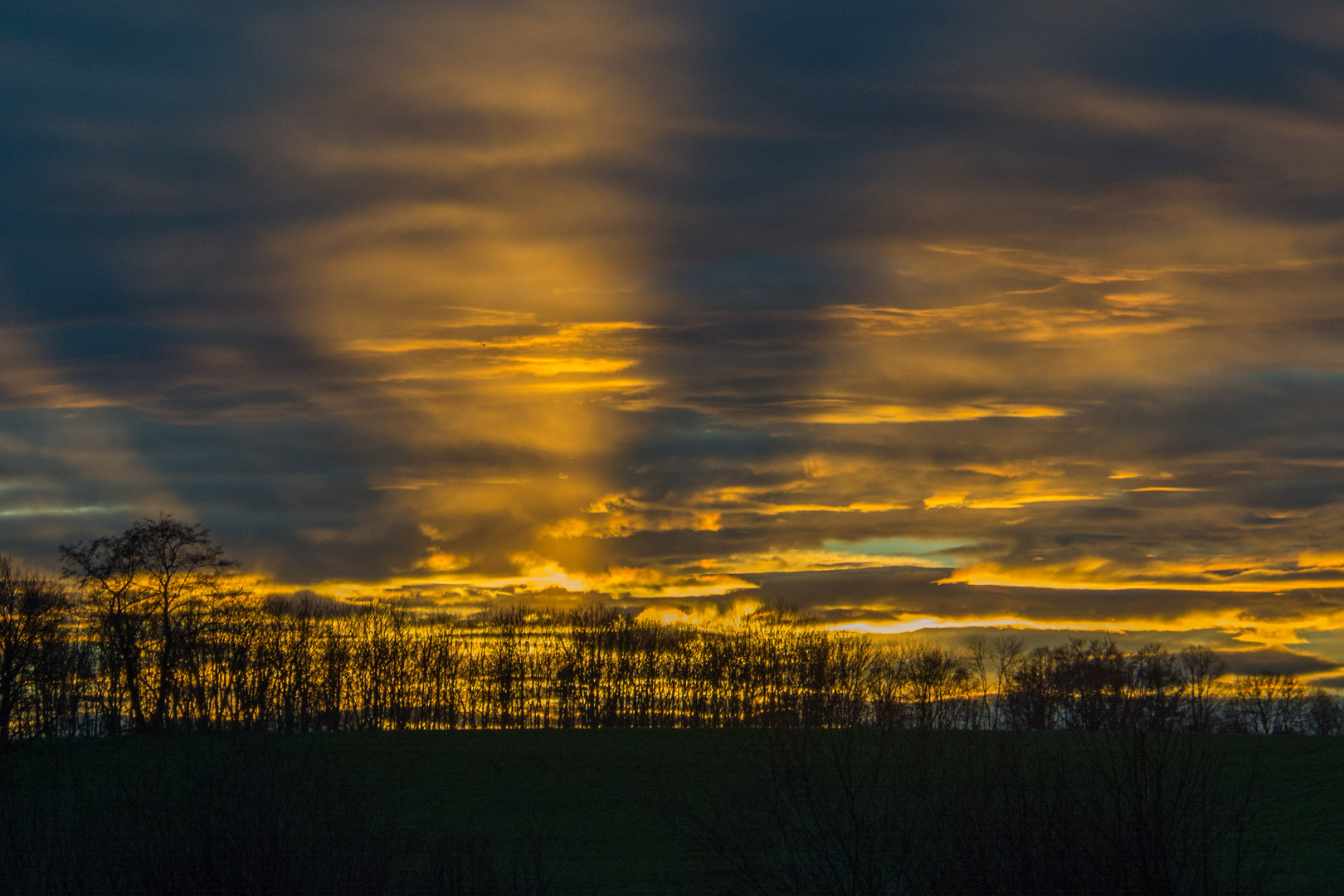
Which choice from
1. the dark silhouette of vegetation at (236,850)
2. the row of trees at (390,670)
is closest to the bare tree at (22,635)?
the row of trees at (390,670)

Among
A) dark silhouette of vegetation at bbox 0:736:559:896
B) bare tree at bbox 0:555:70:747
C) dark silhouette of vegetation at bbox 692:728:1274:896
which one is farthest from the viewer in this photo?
bare tree at bbox 0:555:70:747

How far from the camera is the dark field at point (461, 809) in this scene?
2041 cm

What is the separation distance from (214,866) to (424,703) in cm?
11581

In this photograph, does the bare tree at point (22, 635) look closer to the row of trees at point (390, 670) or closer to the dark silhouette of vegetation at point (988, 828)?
the row of trees at point (390, 670)

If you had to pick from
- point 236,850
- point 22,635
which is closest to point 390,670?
point 22,635

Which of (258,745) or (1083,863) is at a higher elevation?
(258,745)

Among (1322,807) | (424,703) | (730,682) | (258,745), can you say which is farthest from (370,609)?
(258,745)

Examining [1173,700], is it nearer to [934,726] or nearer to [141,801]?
[934,726]

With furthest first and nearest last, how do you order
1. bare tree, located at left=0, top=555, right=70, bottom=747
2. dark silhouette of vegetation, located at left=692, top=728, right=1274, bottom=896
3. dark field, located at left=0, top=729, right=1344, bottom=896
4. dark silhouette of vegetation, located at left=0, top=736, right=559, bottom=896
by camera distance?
bare tree, located at left=0, top=555, right=70, bottom=747 → dark field, located at left=0, top=729, right=1344, bottom=896 → dark silhouette of vegetation, located at left=0, top=736, right=559, bottom=896 → dark silhouette of vegetation, located at left=692, top=728, right=1274, bottom=896

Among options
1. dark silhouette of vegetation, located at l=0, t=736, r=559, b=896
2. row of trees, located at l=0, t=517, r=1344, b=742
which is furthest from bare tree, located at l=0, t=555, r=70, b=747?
dark silhouette of vegetation, located at l=0, t=736, r=559, b=896

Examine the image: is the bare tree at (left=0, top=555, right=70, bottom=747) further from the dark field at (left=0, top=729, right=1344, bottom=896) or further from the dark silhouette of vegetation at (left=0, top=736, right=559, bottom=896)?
the dark silhouette of vegetation at (left=0, top=736, right=559, bottom=896)

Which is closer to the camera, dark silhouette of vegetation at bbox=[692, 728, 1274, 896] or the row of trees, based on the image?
dark silhouette of vegetation at bbox=[692, 728, 1274, 896]

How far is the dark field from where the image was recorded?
20406 mm

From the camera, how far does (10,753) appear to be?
238 feet
